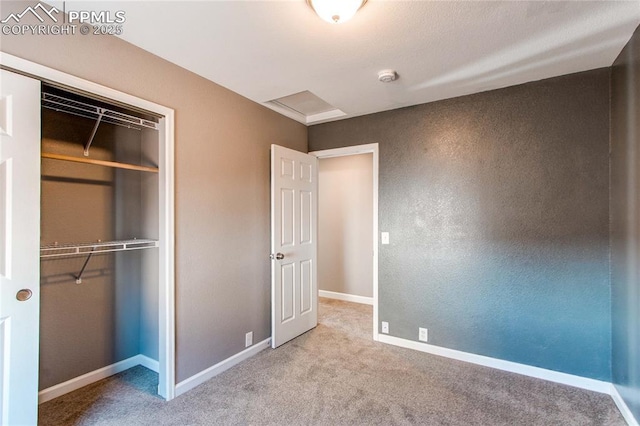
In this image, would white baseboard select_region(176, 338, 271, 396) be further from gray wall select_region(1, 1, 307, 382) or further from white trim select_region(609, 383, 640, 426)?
white trim select_region(609, 383, 640, 426)

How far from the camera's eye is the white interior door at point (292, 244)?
10.0ft

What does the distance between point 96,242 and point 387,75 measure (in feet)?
8.93

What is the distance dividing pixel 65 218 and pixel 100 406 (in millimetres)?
1394

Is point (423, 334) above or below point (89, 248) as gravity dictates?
below

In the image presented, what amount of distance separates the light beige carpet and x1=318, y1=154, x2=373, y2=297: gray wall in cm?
195

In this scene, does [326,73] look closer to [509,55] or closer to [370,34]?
[370,34]

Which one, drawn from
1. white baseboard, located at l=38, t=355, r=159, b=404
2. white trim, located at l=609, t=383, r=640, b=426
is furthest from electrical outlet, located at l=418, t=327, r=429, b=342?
white baseboard, located at l=38, t=355, r=159, b=404

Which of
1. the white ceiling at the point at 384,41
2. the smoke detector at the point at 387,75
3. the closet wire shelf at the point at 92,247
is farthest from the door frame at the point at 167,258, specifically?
the smoke detector at the point at 387,75

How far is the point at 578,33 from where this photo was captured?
189cm

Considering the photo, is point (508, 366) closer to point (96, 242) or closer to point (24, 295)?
point (24, 295)

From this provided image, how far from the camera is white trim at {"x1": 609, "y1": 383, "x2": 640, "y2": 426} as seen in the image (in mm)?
1883

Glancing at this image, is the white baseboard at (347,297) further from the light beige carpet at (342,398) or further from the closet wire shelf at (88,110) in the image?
the closet wire shelf at (88,110)

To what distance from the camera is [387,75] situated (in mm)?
2400

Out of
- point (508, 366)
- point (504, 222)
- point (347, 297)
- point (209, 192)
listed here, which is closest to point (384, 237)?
point (504, 222)
